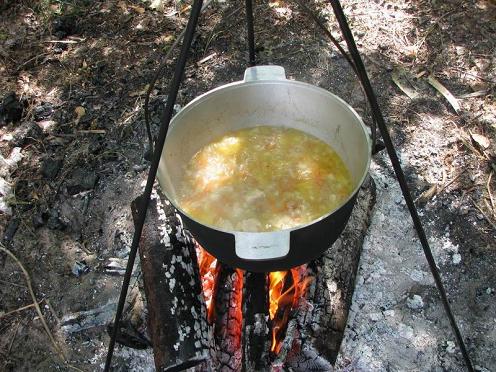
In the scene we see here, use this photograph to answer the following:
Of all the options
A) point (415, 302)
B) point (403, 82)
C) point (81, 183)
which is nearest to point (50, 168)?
point (81, 183)

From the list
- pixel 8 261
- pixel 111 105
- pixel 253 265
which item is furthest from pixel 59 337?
pixel 111 105

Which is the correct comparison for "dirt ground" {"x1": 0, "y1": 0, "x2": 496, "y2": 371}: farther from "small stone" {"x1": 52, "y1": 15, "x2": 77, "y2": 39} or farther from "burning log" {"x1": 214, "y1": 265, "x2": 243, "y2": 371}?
"burning log" {"x1": 214, "y1": 265, "x2": 243, "y2": 371}

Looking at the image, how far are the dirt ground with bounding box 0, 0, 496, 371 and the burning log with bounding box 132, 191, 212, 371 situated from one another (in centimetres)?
39

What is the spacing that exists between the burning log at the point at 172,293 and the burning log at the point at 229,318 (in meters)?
0.11

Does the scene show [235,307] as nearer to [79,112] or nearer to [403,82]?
[79,112]

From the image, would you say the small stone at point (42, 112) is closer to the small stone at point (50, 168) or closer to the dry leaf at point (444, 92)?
the small stone at point (50, 168)

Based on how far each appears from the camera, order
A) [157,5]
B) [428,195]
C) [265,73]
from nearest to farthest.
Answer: [265,73] → [428,195] → [157,5]

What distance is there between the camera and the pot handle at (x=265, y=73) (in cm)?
225

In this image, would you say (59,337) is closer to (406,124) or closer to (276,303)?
(276,303)

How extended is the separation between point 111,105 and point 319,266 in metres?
1.94

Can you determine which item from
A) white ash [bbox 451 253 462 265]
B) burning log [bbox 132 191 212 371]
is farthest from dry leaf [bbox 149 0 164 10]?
white ash [bbox 451 253 462 265]

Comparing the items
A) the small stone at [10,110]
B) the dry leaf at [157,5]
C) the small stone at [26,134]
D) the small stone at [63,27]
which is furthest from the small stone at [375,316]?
the small stone at [63,27]

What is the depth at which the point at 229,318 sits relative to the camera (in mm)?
2326

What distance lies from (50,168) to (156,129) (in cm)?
71
